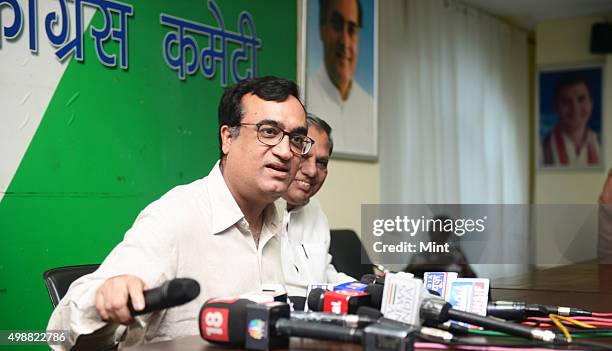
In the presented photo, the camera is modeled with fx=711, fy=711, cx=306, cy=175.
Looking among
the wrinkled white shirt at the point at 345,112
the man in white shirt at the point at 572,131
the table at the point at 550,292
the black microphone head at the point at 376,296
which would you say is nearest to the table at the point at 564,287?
the table at the point at 550,292

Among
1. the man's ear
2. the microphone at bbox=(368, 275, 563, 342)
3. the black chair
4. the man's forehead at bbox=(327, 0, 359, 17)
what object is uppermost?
the man's forehead at bbox=(327, 0, 359, 17)

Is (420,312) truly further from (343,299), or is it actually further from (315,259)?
(315,259)

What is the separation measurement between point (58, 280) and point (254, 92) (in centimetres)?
69

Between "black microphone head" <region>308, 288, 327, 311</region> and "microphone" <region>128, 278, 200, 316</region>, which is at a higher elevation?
"microphone" <region>128, 278, 200, 316</region>

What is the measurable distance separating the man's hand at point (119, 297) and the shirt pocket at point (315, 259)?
4.17 ft

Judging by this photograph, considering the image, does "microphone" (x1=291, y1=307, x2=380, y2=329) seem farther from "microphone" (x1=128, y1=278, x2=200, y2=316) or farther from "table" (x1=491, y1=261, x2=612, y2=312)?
"table" (x1=491, y1=261, x2=612, y2=312)

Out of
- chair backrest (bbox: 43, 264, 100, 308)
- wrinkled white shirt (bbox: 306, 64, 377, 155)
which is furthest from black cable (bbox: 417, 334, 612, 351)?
wrinkled white shirt (bbox: 306, 64, 377, 155)

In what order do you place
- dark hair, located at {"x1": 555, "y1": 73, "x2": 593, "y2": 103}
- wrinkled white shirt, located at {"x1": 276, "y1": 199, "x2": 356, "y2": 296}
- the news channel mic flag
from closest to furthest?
wrinkled white shirt, located at {"x1": 276, "y1": 199, "x2": 356, "y2": 296} → the news channel mic flag → dark hair, located at {"x1": 555, "y1": 73, "x2": 593, "y2": 103}

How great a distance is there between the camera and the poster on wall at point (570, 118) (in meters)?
7.18

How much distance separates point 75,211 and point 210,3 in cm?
134

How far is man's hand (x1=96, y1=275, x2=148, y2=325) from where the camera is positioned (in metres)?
1.26

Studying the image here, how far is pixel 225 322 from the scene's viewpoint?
119 cm

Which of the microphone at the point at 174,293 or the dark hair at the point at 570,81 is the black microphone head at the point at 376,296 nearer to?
the microphone at the point at 174,293

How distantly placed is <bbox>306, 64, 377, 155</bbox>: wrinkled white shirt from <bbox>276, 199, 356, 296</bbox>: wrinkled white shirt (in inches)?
62.6
